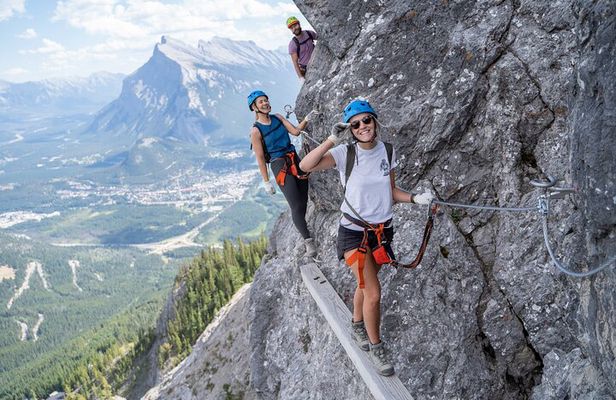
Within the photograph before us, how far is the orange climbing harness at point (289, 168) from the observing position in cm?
1287

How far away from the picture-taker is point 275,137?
1262cm

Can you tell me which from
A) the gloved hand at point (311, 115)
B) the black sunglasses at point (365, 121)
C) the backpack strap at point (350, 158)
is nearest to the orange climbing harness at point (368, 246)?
the backpack strap at point (350, 158)

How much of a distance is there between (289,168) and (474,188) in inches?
209

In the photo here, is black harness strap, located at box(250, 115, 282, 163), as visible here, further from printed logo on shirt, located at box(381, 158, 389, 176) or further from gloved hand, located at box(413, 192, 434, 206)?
gloved hand, located at box(413, 192, 434, 206)

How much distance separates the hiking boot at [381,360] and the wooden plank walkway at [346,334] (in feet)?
0.55

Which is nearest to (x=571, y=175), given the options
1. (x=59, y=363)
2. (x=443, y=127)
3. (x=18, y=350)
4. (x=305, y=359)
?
(x=443, y=127)

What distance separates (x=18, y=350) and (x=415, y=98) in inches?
9432

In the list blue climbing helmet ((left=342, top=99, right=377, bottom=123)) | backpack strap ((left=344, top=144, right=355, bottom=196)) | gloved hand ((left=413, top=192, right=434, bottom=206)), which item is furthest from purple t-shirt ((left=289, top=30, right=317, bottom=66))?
gloved hand ((left=413, top=192, right=434, bottom=206))

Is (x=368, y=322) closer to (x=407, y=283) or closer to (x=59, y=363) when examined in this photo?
(x=407, y=283)

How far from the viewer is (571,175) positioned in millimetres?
6973

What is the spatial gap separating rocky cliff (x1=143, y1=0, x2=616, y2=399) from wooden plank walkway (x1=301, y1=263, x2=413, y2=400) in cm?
53

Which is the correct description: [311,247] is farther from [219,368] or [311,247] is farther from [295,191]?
[219,368]

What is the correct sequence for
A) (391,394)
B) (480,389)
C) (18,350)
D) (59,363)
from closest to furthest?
1. (391,394)
2. (480,389)
3. (59,363)
4. (18,350)

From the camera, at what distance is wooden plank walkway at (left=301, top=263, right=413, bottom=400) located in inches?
358
